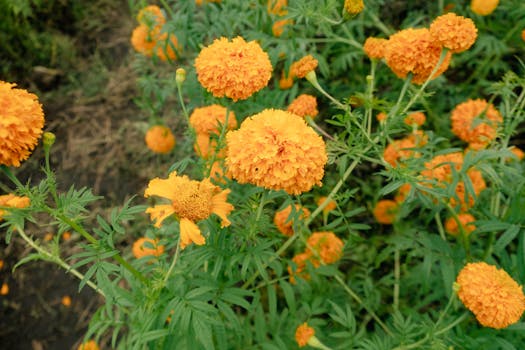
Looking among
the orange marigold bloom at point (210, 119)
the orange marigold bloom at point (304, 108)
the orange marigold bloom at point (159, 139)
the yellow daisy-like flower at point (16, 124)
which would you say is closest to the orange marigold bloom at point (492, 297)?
the orange marigold bloom at point (304, 108)

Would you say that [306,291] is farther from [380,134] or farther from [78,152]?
[78,152]

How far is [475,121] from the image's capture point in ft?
6.66

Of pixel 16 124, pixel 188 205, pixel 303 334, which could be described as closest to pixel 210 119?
pixel 188 205

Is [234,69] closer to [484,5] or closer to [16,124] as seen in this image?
[16,124]

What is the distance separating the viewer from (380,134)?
1.56 meters

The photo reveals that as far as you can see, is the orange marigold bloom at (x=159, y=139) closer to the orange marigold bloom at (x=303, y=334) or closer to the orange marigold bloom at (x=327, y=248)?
the orange marigold bloom at (x=327, y=248)

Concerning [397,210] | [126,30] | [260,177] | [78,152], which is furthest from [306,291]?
[126,30]

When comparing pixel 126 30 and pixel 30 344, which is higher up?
pixel 126 30

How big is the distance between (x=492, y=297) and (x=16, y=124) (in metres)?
1.57

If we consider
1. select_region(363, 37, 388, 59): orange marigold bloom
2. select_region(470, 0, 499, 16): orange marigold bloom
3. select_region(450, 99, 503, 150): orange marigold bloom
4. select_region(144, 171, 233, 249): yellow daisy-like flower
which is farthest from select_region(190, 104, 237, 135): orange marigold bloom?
select_region(470, 0, 499, 16): orange marigold bloom

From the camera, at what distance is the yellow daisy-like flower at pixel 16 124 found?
1139 millimetres

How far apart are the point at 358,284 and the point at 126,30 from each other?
11.7 feet

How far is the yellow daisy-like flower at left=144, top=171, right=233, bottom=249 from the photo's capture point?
1337 millimetres

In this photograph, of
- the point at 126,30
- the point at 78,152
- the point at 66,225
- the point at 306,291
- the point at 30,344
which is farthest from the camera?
the point at 126,30
